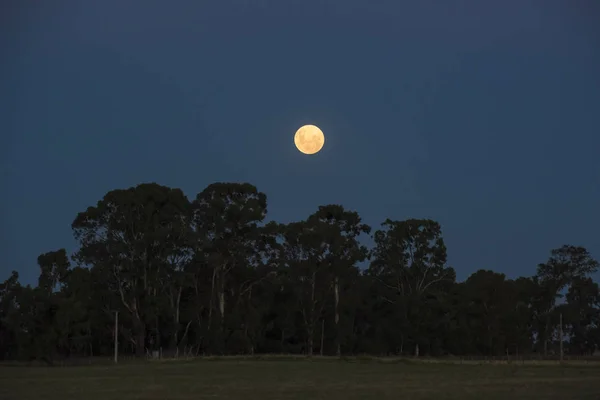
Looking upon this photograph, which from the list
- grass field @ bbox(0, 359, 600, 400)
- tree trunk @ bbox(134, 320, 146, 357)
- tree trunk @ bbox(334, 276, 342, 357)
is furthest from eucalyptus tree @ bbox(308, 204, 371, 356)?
grass field @ bbox(0, 359, 600, 400)

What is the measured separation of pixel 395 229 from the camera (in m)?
103

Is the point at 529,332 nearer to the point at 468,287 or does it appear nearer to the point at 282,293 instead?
the point at 468,287

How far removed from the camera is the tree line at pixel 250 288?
92.2 m

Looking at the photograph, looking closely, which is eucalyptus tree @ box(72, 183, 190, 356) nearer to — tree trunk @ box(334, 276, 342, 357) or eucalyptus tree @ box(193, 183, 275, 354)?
eucalyptus tree @ box(193, 183, 275, 354)

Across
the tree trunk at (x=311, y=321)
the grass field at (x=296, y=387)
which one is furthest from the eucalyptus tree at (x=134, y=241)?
the grass field at (x=296, y=387)

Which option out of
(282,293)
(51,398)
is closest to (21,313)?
(282,293)

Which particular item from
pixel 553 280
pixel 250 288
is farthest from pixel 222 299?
pixel 553 280

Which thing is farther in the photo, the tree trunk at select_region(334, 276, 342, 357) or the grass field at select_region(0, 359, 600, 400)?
the tree trunk at select_region(334, 276, 342, 357)

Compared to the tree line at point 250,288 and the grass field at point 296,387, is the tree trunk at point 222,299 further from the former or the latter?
the grass field at point 296,387

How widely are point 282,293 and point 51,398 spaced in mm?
63424

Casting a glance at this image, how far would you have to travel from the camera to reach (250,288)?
320ft

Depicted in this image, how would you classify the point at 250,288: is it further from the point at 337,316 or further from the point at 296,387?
the point at 296,387

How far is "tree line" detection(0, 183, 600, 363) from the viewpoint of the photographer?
92.2 meters

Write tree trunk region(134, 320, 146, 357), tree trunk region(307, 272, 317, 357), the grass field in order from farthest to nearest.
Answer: tree trunk region(307, 272, 317, 357) → tree trunk region(134, 320, 146, 357) → the grass field
